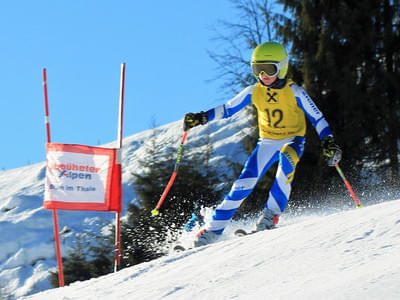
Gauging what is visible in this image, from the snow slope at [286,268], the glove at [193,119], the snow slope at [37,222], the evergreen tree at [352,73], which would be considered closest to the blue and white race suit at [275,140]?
the glove at [193,119]

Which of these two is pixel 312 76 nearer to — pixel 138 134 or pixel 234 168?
pixel 234 168

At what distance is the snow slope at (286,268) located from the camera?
432cm

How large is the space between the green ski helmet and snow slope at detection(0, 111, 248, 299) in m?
10.9

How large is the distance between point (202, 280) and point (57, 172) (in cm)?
368

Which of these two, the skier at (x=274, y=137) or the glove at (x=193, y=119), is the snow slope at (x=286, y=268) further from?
the glove at (x=193, y=119)

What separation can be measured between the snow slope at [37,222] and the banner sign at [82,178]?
9615 millimetres

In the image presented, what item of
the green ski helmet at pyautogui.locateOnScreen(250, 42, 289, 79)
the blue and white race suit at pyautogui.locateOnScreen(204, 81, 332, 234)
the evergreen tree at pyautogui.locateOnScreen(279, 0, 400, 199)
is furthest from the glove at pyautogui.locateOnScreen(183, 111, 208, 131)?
the evergreen tree at pyautogui.locateOnScreen(279, 0, 400, 199)

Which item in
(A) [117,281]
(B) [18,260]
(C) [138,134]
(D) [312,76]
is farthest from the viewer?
(C) [138,134]

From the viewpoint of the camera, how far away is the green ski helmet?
7258 mm

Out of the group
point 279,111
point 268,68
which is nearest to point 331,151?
point 279,111

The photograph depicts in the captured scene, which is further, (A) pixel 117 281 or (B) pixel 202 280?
(A) pixel 117 281

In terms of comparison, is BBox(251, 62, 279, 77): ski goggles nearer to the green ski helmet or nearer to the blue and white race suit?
the green ski helmet

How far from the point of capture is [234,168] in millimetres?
17109

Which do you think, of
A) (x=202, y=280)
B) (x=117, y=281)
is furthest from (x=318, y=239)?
(x=117, y=281)
